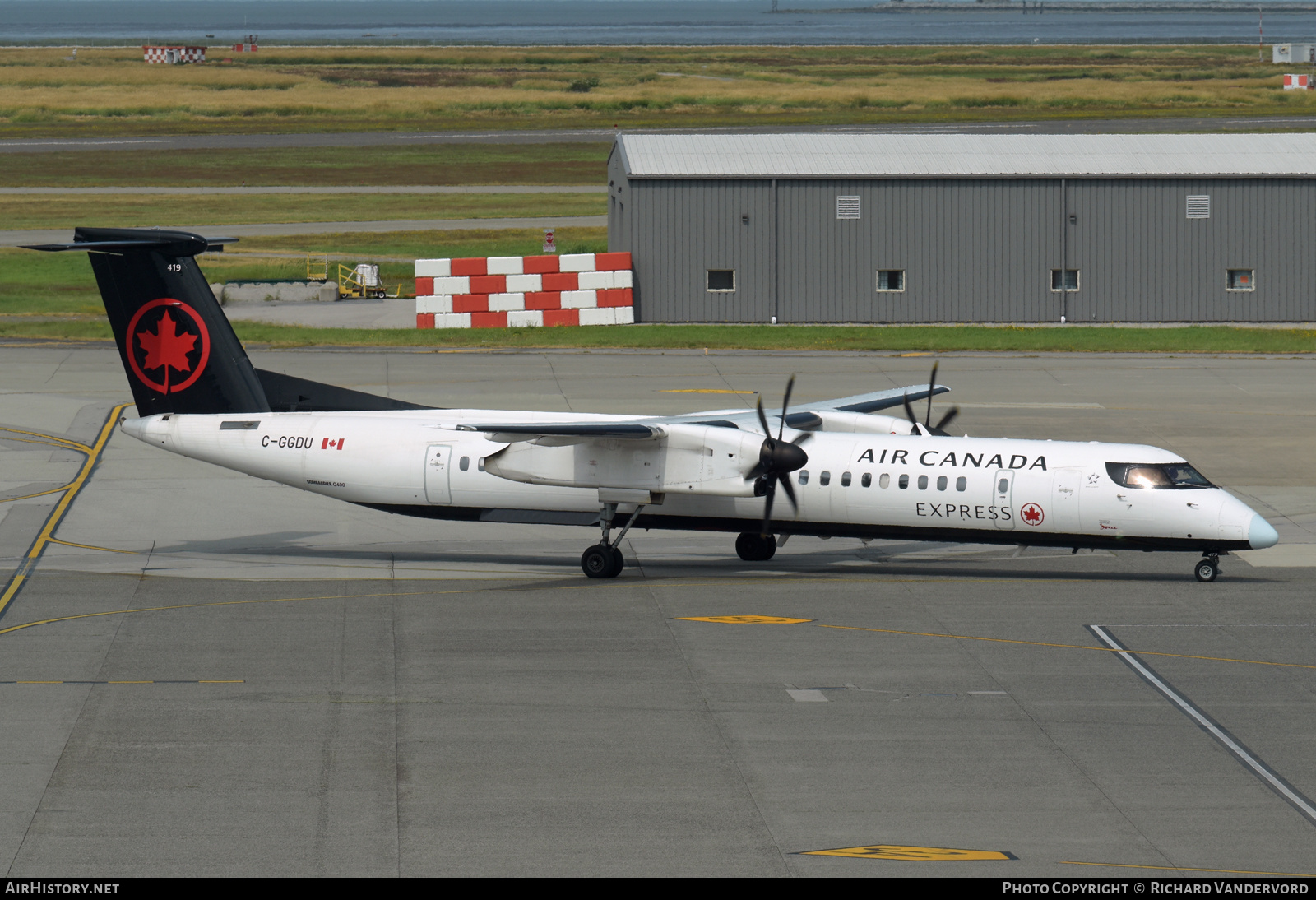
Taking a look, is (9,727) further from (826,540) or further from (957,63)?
(957,63)

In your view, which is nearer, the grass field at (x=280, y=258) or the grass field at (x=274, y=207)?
the grass field at (x=280, y=258)

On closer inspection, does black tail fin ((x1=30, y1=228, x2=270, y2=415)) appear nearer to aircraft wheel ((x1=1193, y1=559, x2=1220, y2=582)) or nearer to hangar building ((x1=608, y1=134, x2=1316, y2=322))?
aircraft wheel ((x1=1193, y1=559, x2=1220, y2=582))

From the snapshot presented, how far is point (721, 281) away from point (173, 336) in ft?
99.2

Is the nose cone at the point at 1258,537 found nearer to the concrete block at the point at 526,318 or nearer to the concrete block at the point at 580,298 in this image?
the concrete block at the point at 580,298

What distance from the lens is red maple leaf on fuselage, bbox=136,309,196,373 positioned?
30047 millimetres

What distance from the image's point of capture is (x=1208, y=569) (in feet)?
91.7

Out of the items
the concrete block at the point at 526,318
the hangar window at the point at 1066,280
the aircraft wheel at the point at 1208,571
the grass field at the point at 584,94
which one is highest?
the grass field at the point at 584,94

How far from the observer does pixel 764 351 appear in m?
53.1

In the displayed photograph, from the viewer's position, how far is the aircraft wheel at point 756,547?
30656mm

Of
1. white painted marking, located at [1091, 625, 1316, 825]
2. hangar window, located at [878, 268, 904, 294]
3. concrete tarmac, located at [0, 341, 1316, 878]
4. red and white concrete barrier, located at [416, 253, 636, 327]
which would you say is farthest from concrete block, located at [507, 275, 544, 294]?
white painted marking, located at [1091, 625, 1316, 825]

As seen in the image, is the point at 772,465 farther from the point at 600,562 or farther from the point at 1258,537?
the point at 1258,537

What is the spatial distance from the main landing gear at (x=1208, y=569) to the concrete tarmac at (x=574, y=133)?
77.9 meters

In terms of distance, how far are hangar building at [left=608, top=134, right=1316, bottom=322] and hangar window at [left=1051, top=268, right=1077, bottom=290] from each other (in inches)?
3.7

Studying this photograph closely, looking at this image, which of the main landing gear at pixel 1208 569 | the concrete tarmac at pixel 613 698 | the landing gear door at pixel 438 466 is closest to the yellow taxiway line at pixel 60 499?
the concrete tarmac at pixel 613 698
